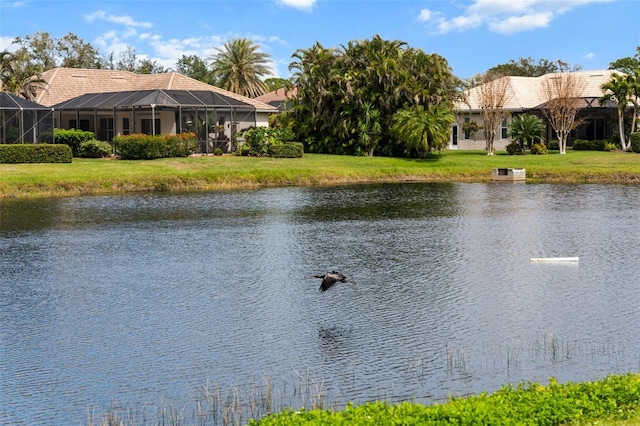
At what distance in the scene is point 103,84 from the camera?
7012 cm

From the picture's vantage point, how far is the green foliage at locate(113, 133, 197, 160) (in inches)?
2179

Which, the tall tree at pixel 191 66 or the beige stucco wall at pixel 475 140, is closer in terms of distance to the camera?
the beige stucco wall at pixel 475 140

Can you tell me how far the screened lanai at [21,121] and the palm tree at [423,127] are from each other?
22944mm

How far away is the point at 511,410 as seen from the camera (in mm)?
10602

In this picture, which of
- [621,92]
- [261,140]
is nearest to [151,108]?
[261,140]

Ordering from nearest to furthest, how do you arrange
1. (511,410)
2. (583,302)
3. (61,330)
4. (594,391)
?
1. (511,410)
2. (594,391)
3. (61,330)
4. (583,302)

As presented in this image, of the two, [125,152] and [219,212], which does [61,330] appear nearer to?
[219,212]

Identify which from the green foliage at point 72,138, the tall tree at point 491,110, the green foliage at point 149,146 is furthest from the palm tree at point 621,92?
the green foliage at point 72,138

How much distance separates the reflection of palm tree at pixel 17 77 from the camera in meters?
62.9

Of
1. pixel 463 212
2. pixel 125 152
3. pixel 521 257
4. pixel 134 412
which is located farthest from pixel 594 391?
pixel 125 152

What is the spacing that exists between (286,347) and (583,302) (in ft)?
23.6

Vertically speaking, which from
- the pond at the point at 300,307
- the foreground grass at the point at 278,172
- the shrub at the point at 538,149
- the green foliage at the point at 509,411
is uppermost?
the shrub at the point at 538,149

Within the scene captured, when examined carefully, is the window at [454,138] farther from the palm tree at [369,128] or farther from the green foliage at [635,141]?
the green foliage at [635,141]

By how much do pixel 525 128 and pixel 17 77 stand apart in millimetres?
36475
